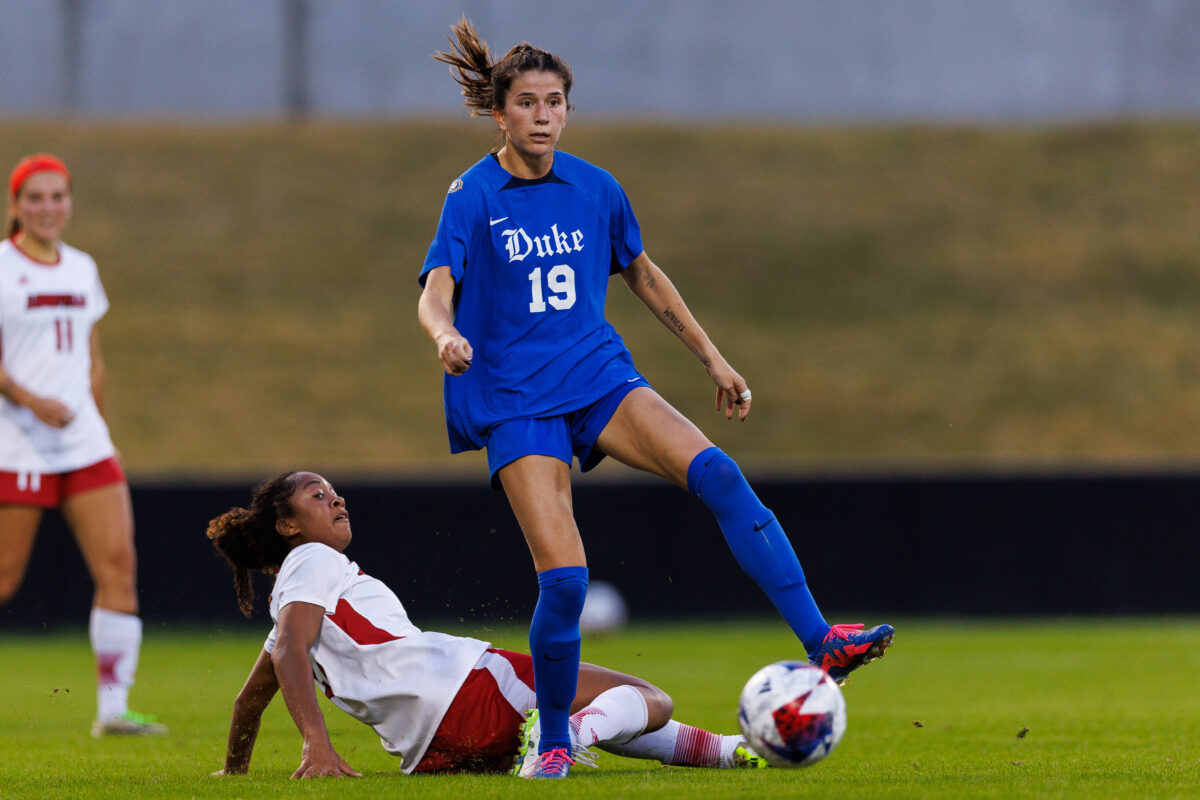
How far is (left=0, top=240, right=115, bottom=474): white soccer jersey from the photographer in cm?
746

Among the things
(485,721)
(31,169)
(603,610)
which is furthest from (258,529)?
(603,610)

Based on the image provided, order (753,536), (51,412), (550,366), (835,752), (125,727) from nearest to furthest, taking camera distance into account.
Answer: (753,536)
(550,366)
(835,752)
(125,727)
(51,412)

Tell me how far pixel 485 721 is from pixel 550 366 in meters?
1.14

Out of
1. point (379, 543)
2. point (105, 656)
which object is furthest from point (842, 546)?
point (105, 656)

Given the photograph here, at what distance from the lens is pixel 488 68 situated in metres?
5.20

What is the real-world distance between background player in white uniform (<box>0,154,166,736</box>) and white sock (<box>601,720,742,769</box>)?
9.20 ft

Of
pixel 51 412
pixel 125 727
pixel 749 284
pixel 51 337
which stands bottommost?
pixel 125 727

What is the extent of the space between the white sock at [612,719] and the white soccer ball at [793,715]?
0.51 meters

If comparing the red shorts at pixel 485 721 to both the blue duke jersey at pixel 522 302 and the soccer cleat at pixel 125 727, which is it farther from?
the soccer cleat at pixel 125 727

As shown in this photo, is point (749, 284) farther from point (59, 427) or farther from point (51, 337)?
point (59, 427)

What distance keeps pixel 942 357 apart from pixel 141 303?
1155 cm

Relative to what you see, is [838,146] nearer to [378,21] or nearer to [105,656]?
[378,21]

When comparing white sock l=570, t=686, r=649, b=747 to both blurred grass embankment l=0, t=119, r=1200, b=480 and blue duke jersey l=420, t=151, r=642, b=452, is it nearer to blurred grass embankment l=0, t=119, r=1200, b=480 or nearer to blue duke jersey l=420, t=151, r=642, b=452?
blue duke jersey l=420, t=151, r=642, b=452

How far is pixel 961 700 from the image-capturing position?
8453 millimetres
